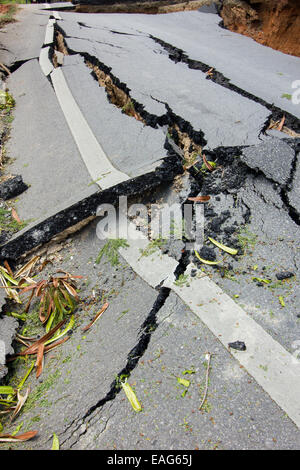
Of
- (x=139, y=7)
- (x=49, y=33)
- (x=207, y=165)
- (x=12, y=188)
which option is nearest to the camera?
(x=207, y=165)

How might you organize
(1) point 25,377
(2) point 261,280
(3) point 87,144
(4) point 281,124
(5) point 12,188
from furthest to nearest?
(3) point 87,144, (4) point 281,124, (5) point 12,188, (2) point 261,280, (1) point 25,377

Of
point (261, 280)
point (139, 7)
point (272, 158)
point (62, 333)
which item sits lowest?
point (62, 333)

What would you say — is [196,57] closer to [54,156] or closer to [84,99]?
[84,99]

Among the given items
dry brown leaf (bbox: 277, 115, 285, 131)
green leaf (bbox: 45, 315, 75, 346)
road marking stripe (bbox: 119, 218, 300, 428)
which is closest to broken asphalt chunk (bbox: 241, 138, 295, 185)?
dry brown leaf (bbox: 277, 115, 285, 131)

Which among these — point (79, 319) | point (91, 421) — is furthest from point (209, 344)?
point (79, 319)

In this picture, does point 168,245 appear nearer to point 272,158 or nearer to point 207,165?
point 207,165

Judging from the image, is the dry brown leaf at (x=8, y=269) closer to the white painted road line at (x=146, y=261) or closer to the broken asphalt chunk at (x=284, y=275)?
the white painted road line at (x=146, y=261)

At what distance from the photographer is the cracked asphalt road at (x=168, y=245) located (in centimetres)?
145

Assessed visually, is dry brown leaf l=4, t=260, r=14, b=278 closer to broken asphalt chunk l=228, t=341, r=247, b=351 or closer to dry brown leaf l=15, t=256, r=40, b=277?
dry brown leaf l=15, t=256, r=40, b=277

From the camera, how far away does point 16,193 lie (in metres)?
2.95

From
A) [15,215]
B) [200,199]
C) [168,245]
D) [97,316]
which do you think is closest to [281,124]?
[200,199]

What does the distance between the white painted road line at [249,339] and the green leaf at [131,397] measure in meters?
0.50

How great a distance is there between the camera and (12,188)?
2.94 m

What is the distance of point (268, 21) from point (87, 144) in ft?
13.6
